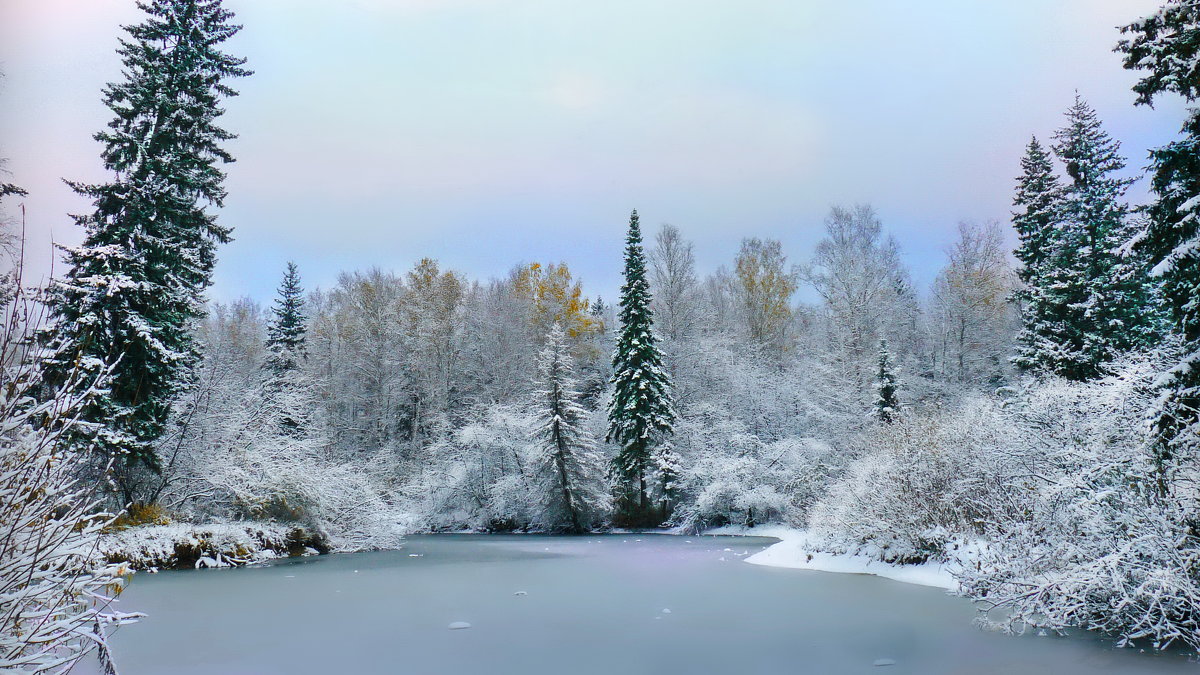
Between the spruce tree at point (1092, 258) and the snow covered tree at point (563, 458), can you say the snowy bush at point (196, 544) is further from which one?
the spruce tree at point (1092, 258)

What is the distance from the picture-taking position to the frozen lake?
6996mm

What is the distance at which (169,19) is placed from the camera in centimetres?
1898

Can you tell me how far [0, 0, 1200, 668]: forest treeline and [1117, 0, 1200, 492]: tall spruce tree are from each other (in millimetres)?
33

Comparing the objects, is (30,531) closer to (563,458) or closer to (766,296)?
(563,458)

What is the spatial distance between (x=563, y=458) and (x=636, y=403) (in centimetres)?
401

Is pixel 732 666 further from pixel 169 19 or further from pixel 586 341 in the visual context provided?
pixel 586 341

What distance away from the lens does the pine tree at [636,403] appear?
30.8 metres

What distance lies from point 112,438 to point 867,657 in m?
15.7

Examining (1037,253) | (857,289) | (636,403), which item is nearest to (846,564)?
(636,403)

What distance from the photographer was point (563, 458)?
29734 mm

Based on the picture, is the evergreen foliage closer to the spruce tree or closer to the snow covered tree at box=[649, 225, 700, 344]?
the spruce tree

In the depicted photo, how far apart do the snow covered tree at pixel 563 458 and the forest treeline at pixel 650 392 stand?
12cm

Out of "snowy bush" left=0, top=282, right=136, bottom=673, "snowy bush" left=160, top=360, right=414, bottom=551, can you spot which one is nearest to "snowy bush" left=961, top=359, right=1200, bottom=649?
"snowy bush" left=0, top=282, right=136, bottom=673

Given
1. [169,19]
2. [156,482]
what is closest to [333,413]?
[156,482]
